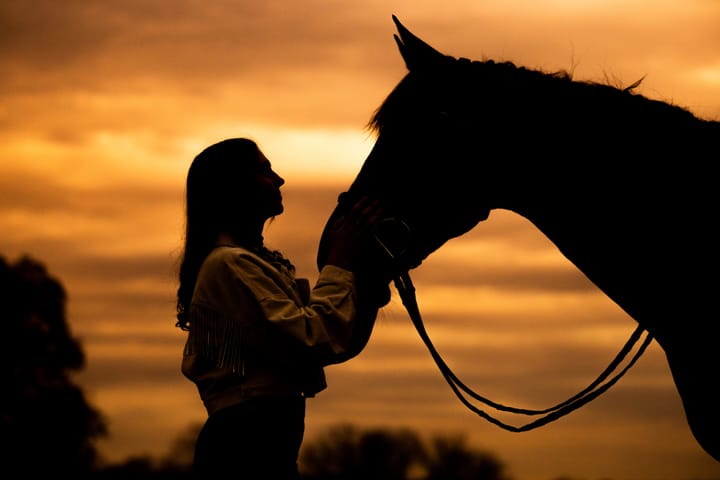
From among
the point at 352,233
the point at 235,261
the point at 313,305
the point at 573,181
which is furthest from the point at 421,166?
the point at 235,261

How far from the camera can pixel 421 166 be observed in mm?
4672

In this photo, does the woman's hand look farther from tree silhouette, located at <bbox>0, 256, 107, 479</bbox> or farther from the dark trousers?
tree silhouette, located at <bbox>0, 256, 107, 479</bbox>

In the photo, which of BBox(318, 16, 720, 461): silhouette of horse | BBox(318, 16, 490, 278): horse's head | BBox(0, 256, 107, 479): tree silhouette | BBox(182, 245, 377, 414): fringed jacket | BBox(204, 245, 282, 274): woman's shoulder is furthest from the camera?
BBox(0, 256, 107, 479): tree silhouette

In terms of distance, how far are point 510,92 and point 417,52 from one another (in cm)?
43

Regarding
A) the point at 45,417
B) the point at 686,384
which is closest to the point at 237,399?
the point at 686,384

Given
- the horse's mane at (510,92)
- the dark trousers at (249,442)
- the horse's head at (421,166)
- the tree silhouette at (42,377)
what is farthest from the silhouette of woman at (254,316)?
the tree silhouette at (42,377)

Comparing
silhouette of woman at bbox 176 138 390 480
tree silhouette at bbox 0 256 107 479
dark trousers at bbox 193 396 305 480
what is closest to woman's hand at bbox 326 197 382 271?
silhouette of woman at bbox 176 138 390 480

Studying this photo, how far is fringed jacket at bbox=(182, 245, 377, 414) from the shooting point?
4367 millimetres

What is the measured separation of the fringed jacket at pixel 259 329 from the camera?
4367 millimetres

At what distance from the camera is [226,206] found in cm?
474

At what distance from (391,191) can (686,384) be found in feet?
4.70

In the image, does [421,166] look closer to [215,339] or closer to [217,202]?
[217,202]

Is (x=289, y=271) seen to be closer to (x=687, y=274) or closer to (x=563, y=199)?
(x=563, y=199)

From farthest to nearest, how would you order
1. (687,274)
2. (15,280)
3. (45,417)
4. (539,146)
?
(15,280)
(45,417)
(539,146)
(687,274)
